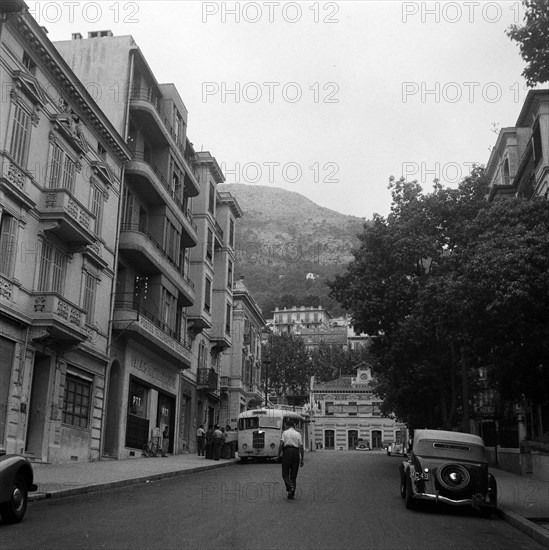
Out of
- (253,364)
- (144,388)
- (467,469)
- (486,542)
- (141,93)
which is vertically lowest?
(486,542)

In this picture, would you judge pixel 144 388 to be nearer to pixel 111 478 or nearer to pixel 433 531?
pixel 111 478

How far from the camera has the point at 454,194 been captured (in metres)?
31.2

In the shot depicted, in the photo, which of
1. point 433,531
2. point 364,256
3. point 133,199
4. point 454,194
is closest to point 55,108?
point 133,199

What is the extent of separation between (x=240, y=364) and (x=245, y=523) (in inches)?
1861

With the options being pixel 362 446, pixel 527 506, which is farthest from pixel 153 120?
pixel 362 446

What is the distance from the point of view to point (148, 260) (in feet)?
105

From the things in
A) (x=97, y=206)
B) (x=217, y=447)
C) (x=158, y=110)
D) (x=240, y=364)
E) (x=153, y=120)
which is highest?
(x=158, y=110)

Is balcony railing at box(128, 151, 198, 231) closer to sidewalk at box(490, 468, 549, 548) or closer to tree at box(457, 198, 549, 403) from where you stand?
tree at box(457, 198, 549, 403)

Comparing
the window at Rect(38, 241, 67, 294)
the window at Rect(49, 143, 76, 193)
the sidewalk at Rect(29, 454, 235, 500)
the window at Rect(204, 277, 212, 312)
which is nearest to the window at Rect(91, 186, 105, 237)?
the window at Rect(49, 143, 76, 193)

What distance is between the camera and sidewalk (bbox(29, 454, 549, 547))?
1274cm

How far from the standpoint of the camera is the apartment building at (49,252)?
824 inches

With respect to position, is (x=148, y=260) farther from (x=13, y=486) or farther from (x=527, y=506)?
(x=13, y=486)

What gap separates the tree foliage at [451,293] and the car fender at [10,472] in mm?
12464

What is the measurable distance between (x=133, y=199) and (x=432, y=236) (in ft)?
43.9
